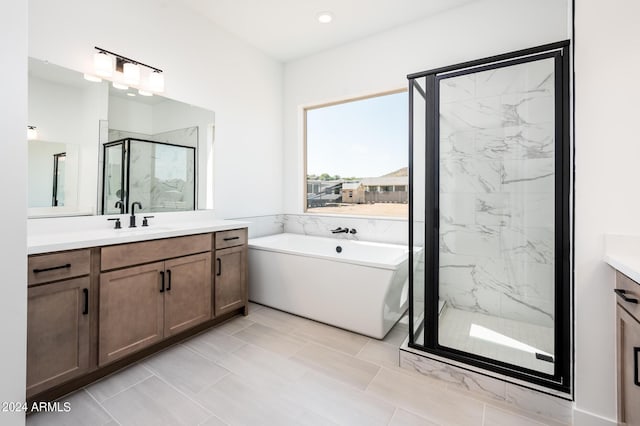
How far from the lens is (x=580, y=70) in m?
1.50

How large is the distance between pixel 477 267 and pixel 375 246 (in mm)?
1218

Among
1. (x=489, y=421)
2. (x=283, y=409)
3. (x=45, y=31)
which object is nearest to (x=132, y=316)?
(x=283, y=409)

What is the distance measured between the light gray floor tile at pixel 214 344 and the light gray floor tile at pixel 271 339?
9 centimetres

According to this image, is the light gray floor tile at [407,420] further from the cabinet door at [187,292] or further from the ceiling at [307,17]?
the ceiling at [307,17]

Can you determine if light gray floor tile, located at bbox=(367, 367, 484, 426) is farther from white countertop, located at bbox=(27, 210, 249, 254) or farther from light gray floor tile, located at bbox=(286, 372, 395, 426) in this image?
white countertop, located at bbox=(27, 210, 249, 254)

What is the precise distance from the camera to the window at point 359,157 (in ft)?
11.1

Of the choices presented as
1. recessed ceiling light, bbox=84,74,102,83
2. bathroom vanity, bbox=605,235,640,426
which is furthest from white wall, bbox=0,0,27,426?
bathroom vanity, bbox=605,235,640,426

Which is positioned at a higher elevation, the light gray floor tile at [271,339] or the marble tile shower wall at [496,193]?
the marble tile shower wall at [496,193]

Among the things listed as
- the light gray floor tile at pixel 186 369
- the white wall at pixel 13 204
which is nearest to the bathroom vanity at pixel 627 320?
the light gray floor tile at pixel 186 369

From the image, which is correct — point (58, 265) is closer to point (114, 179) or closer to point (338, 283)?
point (114, 179)

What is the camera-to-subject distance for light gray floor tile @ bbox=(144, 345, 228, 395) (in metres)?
1.87

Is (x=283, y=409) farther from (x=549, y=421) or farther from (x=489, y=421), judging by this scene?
(x=549, y=421)

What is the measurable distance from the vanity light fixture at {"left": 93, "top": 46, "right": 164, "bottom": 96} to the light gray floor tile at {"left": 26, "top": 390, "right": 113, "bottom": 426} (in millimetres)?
2247

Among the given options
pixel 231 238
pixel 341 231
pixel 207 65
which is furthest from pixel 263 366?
pixel 207 65
